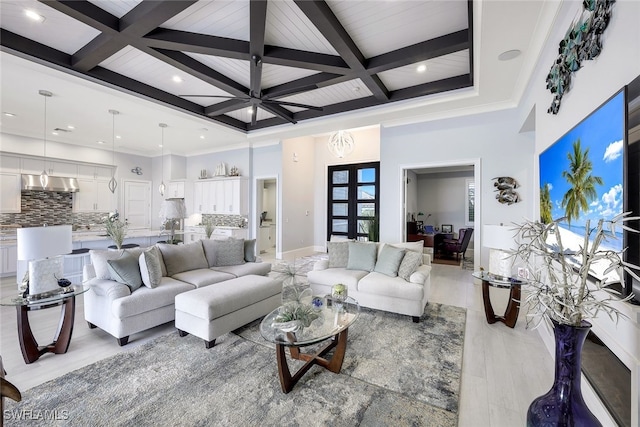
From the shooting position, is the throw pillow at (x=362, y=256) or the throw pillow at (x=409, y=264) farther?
the throw pillow at (x=362, y=256)

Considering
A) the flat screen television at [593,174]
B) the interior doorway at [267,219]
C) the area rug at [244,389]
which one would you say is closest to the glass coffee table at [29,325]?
the area rug at [244,389]

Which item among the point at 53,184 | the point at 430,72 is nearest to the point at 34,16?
the point at 430,72

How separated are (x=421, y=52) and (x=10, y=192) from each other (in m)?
8.51

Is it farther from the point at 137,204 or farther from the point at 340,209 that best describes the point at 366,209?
the point at 137,204

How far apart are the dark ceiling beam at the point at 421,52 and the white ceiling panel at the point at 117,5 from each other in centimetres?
273

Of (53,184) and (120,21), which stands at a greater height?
(120,21)

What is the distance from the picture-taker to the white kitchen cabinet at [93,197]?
7.08m

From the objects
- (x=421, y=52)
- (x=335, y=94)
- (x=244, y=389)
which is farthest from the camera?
(x=335, y=94)

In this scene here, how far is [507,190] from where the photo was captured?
460 cm

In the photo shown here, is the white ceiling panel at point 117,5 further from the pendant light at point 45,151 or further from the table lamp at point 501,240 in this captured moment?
the table lamp at point 501,240

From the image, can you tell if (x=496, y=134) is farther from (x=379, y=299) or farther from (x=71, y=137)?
(x=71, y=137)

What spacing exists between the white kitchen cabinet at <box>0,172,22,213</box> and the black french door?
7.37 metres

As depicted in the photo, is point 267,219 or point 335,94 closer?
point 335,94

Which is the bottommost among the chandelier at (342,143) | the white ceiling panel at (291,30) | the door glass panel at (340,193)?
the door glass panel at (340,193)
